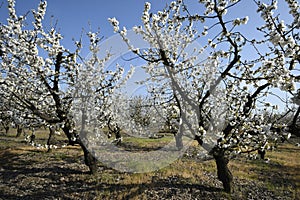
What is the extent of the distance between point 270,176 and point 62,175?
42.1 ft

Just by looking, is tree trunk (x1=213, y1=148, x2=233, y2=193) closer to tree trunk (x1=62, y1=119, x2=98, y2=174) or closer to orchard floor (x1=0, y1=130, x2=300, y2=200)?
orchard floor (x1=0, y1=130, x2=300, y2=200)

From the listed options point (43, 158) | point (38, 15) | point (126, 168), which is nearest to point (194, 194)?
point (126, 168)

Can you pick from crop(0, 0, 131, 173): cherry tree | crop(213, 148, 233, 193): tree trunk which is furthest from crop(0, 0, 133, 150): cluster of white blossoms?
crop(213, 148, 233, 193): tree trunk

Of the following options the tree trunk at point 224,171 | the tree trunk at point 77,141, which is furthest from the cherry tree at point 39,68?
the tree trunk at point 224,171

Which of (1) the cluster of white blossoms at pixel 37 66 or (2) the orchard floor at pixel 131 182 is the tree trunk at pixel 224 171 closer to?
(2) the orchard floor at pixel 131 182

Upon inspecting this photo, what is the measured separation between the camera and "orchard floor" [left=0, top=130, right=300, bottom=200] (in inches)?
377

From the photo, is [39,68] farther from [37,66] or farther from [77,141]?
[77,141]

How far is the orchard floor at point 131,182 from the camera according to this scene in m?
9.57

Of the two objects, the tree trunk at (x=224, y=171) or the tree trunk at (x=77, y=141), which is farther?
the tree trunk at (x=77, y=141)

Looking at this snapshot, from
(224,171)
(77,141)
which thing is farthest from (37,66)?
(224,171)

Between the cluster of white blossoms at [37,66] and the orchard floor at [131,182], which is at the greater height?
the cluster of white blossoms at [37,66]

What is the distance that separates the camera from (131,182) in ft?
35.4

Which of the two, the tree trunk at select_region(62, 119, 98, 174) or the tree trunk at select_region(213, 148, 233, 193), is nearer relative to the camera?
the tree trunk at select_region(213, 148, 233, 193)

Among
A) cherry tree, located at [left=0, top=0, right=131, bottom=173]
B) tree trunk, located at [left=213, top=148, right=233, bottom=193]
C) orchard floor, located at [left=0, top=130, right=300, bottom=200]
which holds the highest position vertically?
cherry tree, located at [left=0, top=0, right=131, bottom=173]
